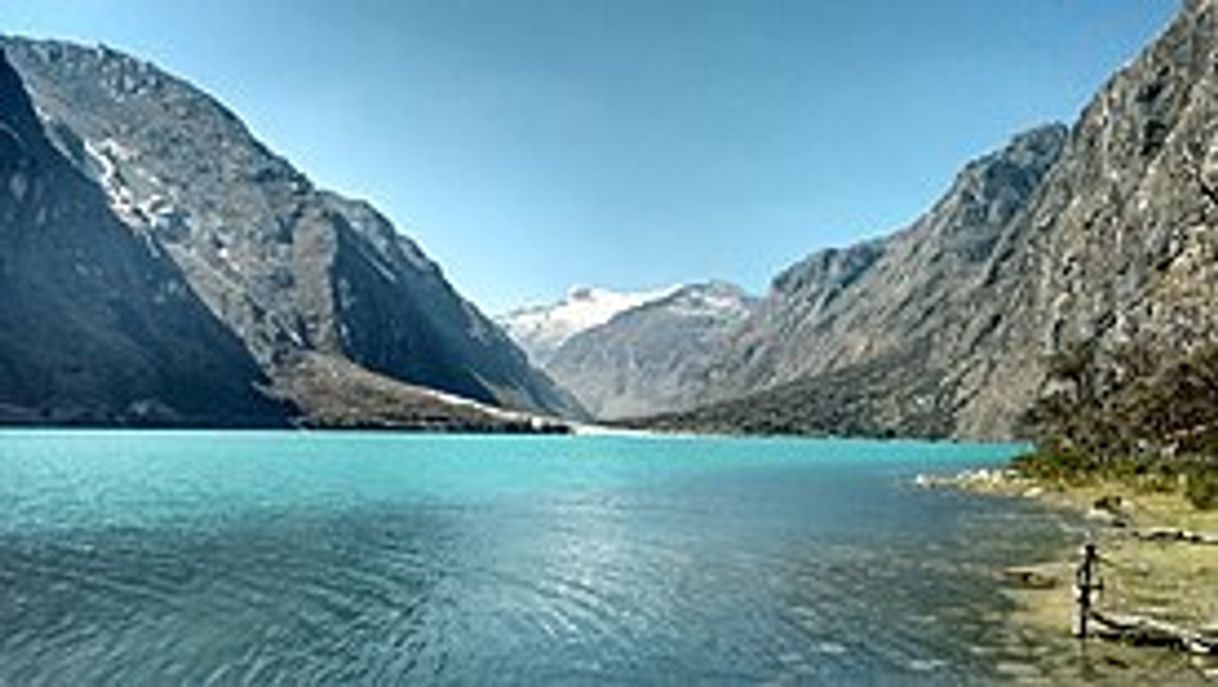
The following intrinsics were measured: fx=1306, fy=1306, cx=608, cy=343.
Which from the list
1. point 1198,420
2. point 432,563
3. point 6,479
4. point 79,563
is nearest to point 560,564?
point 432,563

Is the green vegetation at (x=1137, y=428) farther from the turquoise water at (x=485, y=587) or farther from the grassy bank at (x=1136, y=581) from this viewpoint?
the turquoise water at (x=485, y=587)

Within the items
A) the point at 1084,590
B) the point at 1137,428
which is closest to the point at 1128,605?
the point at 1084,590

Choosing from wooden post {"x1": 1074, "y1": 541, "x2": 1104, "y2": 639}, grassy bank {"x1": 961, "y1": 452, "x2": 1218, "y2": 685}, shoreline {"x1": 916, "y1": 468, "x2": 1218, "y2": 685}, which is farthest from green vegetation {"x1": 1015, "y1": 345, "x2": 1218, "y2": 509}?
wooden post {"x1": 1074, "y1": 541, "x2": 1104, "y2": 639}

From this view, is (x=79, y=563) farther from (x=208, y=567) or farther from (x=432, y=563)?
(x=432, y=563)

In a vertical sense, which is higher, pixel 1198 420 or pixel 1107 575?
pixel 1198 420

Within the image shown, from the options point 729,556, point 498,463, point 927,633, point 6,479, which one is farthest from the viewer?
point 498,463

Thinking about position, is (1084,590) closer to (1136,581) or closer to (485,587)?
(1136,581)
